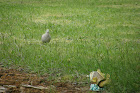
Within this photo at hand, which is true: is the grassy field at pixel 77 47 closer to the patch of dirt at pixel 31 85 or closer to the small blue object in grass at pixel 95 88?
the small blue object in grass at pixel 95 88

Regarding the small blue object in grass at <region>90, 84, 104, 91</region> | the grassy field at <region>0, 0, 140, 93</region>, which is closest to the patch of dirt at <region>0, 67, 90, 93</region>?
the small blue object in grass at <region>90, 84, 104, 91</region>

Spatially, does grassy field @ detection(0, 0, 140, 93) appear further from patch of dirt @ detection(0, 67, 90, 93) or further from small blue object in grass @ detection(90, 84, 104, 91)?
patch of dirt @ detection(0, 67, 90, 93)

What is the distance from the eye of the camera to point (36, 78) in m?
4.42

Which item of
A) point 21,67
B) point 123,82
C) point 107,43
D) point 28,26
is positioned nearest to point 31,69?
point 21,67

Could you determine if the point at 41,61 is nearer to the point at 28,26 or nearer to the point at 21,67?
the point at 21,67

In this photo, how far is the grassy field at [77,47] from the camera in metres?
4.53

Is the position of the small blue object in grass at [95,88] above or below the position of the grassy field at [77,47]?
below

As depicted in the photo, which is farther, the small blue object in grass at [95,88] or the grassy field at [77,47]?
the grassy field at [77,47]

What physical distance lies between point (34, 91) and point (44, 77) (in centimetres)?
70

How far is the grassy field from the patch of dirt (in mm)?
282

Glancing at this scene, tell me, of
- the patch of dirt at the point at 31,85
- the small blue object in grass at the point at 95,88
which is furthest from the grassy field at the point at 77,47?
the patch of dirt at the point at 31,85

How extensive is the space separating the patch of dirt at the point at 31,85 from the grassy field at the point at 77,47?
0.93 feet

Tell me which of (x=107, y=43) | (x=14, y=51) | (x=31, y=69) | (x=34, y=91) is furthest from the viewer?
(x=107, y=43)

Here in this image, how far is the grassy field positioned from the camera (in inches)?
178
